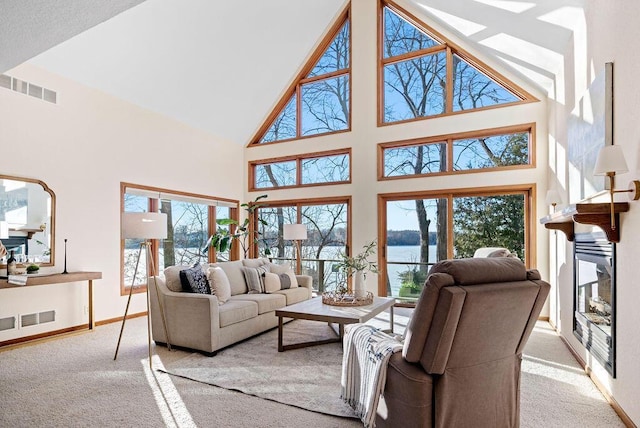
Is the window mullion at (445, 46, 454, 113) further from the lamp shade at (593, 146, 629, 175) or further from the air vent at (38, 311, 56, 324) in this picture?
the air vent at (38, 311, 56, 324)

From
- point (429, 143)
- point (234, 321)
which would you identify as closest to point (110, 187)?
point (234, 321)

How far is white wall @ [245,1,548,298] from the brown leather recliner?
414 cm

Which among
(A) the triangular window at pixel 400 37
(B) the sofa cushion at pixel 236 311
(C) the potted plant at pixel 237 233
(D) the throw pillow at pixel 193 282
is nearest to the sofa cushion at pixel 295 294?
(B) the sofa cushion at pixel 236 311

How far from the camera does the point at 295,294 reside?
209 inches

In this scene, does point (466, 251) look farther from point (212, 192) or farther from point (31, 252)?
point (31, 252)

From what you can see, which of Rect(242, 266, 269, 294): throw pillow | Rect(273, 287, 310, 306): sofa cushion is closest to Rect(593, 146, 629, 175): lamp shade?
Rect(273, 287, 310, 306): sofa cushion

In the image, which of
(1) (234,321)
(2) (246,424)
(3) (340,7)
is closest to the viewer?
(2) (246,424)

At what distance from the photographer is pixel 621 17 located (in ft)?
8.68

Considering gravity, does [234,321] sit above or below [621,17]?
below

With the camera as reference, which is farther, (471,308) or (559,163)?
(559,163)

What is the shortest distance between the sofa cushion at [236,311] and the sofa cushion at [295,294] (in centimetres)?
78

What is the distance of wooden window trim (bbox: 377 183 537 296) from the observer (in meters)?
5.56

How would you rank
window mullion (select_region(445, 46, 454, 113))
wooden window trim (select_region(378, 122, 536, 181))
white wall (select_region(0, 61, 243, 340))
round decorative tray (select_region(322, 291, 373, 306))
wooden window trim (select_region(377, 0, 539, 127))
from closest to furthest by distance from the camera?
1. round decorative tray (select_region(322, 291, 373, 306))
2. white wall (select_region(0, 61, 243, 340))
3. wooden window trim (select_region(378, 122, 536, 181))
4. wooden window trim (select_region(377, 0, 539, 127))
5. window mullion (select_region(445, 46, 454, 113))

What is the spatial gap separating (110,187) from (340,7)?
197 inches
